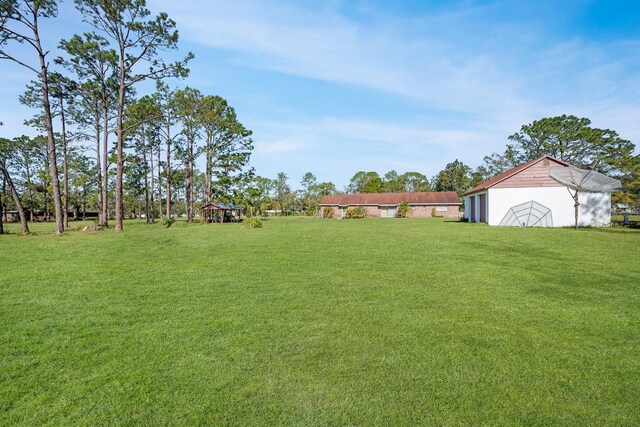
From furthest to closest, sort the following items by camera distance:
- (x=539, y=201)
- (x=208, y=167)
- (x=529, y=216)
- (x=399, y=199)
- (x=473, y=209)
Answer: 1. (x=399, y=199)
2. (x=208, y=167)
3. (x=473, y=209)
4. (x=529, y=216)
5. (x=539, y=201)

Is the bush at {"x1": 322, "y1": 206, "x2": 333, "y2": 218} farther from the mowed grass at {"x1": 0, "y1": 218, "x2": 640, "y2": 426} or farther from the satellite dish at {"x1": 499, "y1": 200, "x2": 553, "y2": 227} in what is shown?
the mowed grass at {"x1": 0, "y1": 218, "x2": 640, "y2": 426}

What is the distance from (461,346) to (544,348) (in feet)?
3.01

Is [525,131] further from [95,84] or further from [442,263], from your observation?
[95,84]

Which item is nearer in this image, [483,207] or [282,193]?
[483,207]

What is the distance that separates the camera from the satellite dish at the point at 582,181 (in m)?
20.2

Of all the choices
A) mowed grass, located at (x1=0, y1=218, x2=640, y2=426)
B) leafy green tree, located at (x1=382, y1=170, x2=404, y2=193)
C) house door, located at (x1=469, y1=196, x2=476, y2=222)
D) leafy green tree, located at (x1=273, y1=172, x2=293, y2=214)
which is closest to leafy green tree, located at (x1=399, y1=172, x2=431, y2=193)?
leafy green tree, located at (x1=382, y1=170, x2=404, y2=193)

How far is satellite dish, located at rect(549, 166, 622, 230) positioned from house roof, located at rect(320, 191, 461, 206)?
91.1 ft

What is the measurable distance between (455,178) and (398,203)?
27416mm

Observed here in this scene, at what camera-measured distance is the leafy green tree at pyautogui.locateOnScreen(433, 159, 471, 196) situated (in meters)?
71.1

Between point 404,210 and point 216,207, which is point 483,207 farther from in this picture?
point 216,207

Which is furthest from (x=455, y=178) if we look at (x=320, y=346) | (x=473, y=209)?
(x=320, y=346)

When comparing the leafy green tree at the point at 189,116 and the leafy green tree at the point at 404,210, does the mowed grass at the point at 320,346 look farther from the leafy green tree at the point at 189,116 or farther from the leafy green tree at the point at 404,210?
the leafy green tree at the point at 404,210

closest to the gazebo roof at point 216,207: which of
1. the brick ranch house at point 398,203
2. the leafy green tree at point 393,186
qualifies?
the brick ranch house at point 398,203

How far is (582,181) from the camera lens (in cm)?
2030
